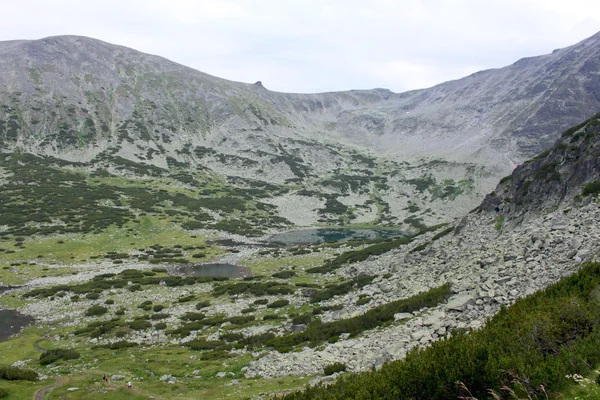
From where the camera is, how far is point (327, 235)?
325ft

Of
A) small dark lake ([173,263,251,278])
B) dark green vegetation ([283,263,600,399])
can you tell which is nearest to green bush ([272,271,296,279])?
small dark lake ([173,263,251,278])

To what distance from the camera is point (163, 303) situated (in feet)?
133

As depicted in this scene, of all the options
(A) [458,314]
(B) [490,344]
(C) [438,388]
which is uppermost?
(B) [490,344]

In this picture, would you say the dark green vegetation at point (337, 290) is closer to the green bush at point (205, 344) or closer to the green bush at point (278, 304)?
the green bush at point (278, 304)

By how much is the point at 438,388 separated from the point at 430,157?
17946 cm

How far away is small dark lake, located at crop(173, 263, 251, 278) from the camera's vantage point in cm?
5775

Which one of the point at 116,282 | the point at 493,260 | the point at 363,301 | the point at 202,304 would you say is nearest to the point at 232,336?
the point at 363,301

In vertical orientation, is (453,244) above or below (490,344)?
below

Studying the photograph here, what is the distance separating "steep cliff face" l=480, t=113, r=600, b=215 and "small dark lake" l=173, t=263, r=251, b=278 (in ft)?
122

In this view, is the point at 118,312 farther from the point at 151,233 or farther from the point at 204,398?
the point at 151,233

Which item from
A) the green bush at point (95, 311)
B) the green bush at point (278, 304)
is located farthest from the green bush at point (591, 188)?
the green bush at point (95, 311)

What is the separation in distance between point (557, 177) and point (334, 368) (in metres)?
30.3

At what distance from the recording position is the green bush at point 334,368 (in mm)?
16469

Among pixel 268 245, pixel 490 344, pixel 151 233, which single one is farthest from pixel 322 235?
pixel 490 344
